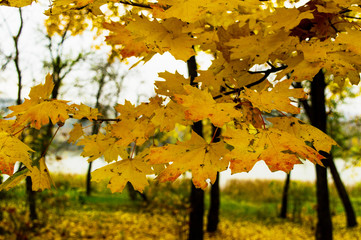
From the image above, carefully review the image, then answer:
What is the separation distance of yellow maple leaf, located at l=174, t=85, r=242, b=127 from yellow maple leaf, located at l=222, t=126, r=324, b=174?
53mm

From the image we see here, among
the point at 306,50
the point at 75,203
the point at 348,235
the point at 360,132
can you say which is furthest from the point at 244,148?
the point at 360,132

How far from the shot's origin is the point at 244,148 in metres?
0.84

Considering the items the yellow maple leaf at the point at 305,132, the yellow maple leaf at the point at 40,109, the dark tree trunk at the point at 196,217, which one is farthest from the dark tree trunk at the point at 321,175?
the yellow maple leaf at the point at 40,109

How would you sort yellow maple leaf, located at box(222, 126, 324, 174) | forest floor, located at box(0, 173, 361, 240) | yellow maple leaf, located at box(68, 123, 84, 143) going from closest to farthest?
A: yellow maple leaf, located at box(222, 126, 324, 174)
yellow maple leaf, located at box(68, 123, 84, 143)
forest floor, located at box(0, 173, 361, 240)

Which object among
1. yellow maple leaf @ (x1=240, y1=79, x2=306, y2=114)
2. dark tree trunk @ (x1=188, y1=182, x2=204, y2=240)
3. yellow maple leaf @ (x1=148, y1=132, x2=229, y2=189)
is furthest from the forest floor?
yellow maple leaf @ (x1=240, y1=79, x2=306, y2=114)

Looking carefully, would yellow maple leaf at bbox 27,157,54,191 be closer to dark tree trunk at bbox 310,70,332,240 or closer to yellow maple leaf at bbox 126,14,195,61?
yellow maple leaf at bbox 126,14,195,61

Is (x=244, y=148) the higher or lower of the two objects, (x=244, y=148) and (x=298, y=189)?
the higher

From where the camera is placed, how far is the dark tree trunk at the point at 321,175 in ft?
14.4

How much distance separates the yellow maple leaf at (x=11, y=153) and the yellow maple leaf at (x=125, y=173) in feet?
0.92

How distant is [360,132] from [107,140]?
44.9 feet

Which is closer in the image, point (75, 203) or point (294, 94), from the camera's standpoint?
point (294, 94)

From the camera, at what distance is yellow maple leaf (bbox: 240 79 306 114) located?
0.90m

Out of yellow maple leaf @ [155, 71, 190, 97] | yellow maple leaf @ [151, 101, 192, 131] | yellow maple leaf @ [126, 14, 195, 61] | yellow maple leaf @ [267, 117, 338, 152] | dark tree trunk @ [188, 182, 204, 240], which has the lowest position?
dark tree trunk @ [188, 182, 204, 240]

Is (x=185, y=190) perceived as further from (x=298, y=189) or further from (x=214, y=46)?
(x=214, y=46)
